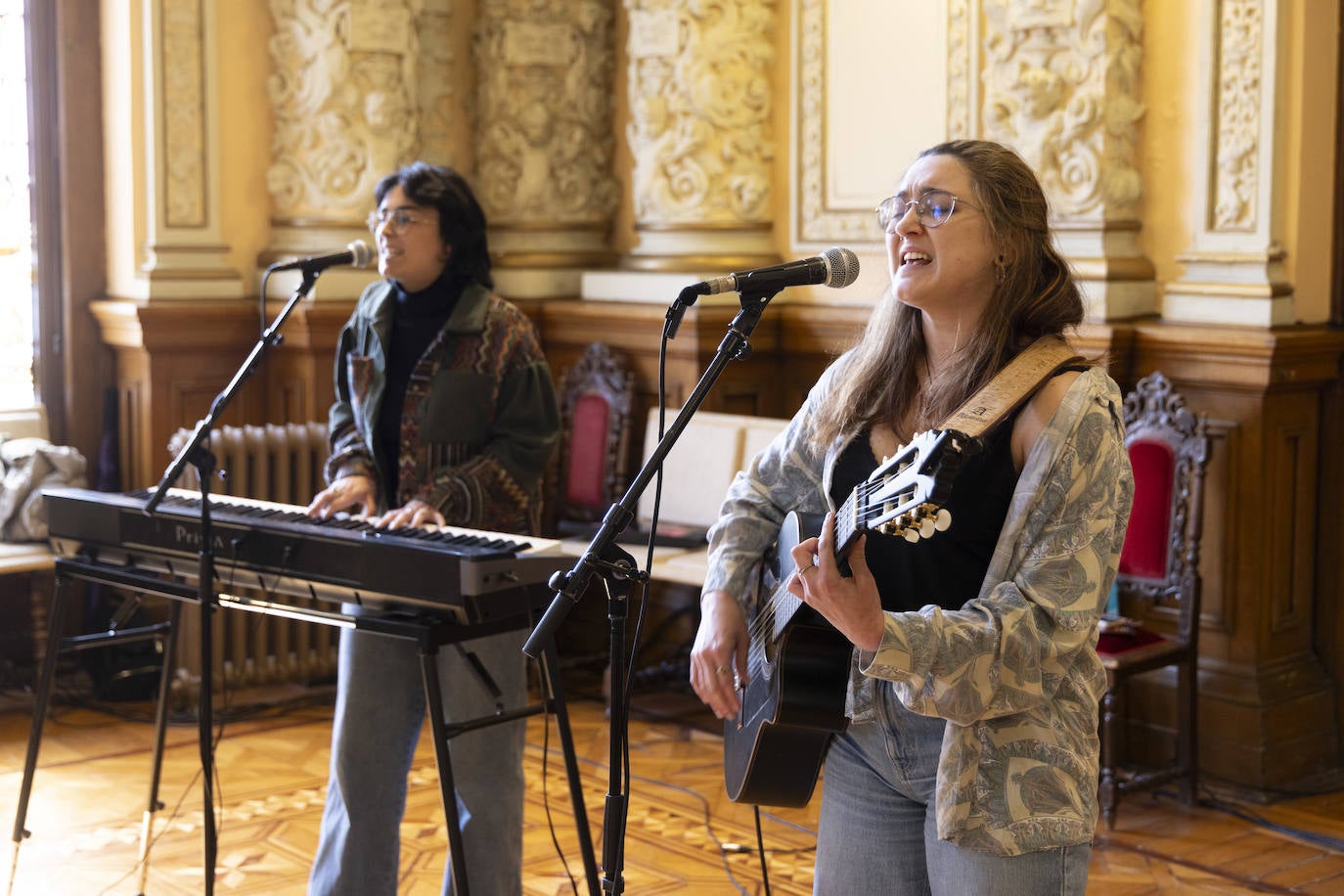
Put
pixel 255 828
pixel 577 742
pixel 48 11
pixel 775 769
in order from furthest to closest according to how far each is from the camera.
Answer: pixel 48 11, pixel 577 742, pixel 255 828, pixel 775 769

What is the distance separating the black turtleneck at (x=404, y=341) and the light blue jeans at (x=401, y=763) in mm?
393

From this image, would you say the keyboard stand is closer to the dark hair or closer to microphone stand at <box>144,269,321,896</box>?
microphone stand at <box>144,269,321,896</box>

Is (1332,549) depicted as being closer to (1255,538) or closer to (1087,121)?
(1255,538)

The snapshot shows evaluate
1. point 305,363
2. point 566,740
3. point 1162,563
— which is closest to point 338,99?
point 305,363

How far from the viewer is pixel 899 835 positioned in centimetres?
208

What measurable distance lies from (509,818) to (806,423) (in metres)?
1.17

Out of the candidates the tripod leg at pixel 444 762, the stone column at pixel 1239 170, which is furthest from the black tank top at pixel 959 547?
the stone column at pixel 1239 170

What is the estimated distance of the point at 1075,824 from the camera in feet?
6.36

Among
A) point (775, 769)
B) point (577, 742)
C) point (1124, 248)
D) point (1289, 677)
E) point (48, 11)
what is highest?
point (48, 11)

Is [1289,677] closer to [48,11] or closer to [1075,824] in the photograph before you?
[1075,824]

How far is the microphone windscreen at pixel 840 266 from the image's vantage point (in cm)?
215

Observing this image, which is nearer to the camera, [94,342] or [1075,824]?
[1075,824]

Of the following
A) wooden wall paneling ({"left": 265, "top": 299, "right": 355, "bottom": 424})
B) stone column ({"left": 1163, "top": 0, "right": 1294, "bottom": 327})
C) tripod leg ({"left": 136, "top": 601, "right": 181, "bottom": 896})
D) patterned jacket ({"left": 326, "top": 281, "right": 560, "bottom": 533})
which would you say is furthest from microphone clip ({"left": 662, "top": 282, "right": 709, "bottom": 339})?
wooden wall paneling ({"left": 265, "top": 299, "right": 355, "bottom": 424})

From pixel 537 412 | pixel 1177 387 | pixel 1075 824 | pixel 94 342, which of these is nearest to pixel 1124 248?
pixel 1177 387
